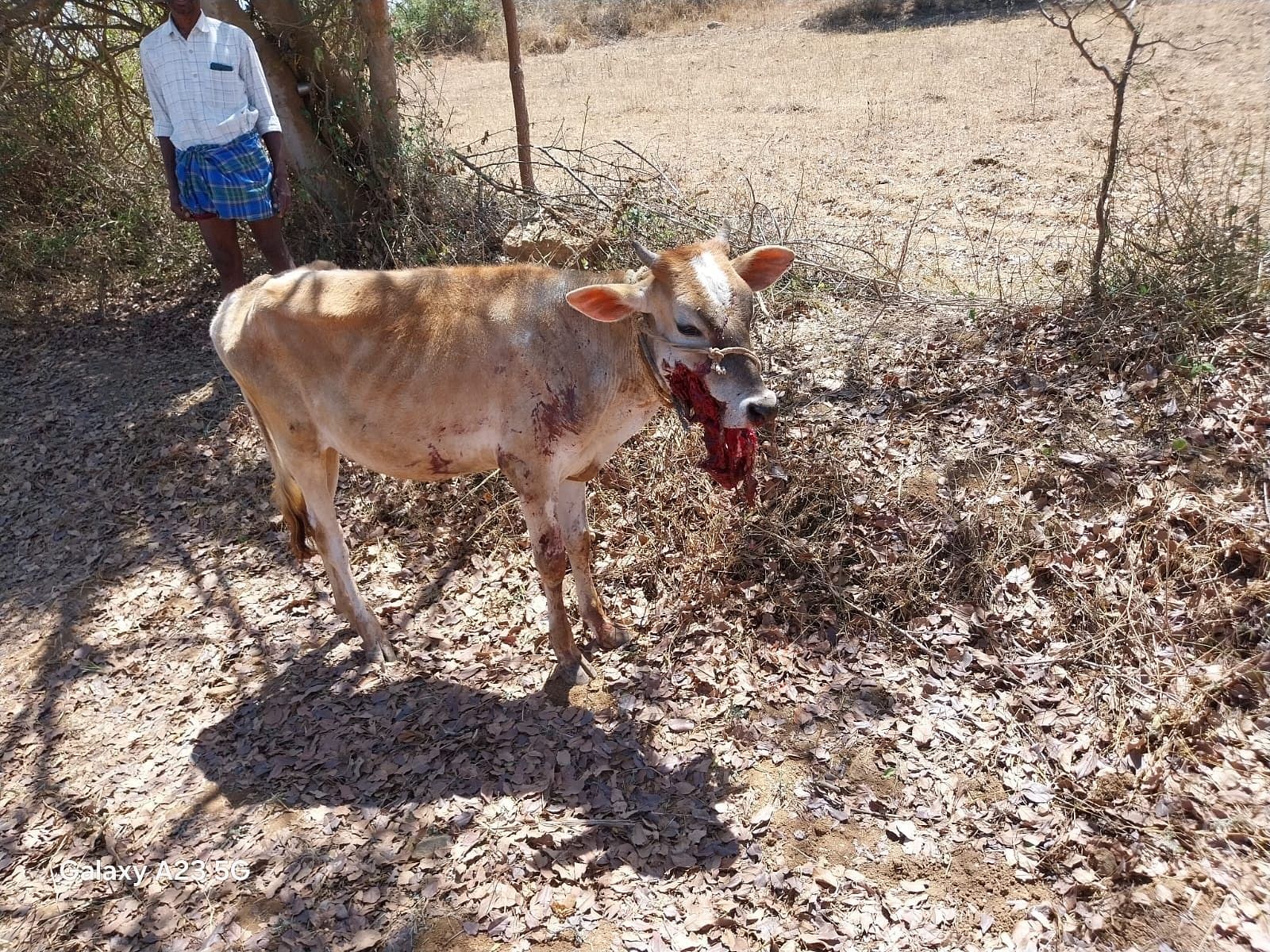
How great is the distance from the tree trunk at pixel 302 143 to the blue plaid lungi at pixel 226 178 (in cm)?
229

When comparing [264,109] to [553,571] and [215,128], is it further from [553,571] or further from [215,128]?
[553,571]

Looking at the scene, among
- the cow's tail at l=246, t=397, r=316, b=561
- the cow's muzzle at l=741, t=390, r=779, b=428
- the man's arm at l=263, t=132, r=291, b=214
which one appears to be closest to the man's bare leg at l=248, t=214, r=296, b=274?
the man's arm at l=263, t=132, r=291, b=214

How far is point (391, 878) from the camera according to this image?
3.62 metres

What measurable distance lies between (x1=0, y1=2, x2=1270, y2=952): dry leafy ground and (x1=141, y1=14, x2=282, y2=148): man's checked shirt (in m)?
2.48

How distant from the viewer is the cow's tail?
473cm

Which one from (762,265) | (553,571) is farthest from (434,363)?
(762,265)

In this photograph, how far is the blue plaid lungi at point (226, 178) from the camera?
5645 mm

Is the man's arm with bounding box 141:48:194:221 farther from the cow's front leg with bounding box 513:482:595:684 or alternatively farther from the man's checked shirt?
the cow's front leg with bounding box 513:482:595:684

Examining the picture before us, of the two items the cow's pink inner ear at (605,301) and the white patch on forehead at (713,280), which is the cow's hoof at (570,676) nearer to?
the cow's pink inner ear at (605,301)

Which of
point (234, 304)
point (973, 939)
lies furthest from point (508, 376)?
point (973, 939)

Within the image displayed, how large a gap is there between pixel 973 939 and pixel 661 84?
18069 millimetres

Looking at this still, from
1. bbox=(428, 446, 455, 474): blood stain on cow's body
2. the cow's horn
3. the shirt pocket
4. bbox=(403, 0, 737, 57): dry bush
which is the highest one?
bbox=(403, 0, 737, 57): dry bush

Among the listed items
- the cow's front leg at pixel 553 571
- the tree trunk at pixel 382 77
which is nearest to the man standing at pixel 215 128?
the tree trunk at pixel 382 77

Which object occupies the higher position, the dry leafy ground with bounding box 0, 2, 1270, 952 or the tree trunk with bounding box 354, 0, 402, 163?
the tree trunk with bounding box 354, 0, 402, 163
